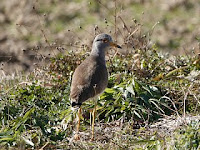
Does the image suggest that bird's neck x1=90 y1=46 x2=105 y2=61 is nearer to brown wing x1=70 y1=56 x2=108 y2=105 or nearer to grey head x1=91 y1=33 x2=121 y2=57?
grey head x1=91 y1=33 x2=121 y2=57

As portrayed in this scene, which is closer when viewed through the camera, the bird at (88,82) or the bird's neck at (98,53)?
the bird at (88,82)

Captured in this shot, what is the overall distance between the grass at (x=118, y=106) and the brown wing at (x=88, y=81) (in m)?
0.42

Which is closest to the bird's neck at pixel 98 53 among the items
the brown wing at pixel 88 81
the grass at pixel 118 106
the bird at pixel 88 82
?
the bird at pixel 88 82

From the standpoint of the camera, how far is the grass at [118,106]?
5.23m

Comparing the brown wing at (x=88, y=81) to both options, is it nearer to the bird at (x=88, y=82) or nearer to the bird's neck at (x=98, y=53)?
the bird at (x=88, y=82)

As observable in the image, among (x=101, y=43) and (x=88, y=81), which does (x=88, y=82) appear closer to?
(x=88, y=81)

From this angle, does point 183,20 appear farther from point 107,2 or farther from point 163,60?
point 163,60

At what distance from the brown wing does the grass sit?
419 mm

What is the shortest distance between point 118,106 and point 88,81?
67 centimetres

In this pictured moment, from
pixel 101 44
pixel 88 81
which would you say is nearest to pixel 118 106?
pixel 88 81

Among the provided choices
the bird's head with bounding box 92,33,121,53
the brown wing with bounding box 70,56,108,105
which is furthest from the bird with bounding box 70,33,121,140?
the bird's head with bounding box 92,33,121,53

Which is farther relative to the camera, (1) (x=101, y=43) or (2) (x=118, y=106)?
(1) (x=101, y=43)

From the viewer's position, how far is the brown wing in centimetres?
588

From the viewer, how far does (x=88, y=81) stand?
19.9 feet
